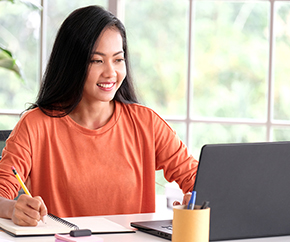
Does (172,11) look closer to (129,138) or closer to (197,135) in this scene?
(197,135)

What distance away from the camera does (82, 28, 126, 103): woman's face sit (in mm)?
1653

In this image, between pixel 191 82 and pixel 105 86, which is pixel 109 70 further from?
pixel 191 82

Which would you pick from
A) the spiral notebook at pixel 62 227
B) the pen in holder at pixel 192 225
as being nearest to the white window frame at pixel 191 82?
the spiral notebook at pixel 62 227

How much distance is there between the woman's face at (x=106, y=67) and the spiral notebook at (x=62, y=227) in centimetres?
54

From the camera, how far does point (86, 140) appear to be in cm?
172

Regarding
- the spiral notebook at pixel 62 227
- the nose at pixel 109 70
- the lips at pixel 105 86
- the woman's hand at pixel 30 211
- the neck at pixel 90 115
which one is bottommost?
the spiral notebook at pixel 62 227

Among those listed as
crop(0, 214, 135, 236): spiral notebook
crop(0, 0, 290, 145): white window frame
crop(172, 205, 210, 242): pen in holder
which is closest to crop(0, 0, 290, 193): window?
crop(0, 0, 290, 145): white window frame

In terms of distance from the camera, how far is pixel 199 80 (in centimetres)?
340

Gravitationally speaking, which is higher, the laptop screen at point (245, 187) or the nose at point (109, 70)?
the nose at point (109, 70)

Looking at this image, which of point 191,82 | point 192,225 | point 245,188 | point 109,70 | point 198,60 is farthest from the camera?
point 198,60

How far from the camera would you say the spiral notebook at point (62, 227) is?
112 centimetres

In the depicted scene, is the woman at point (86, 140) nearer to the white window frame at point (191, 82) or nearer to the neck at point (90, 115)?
the neck at point (90, 115)

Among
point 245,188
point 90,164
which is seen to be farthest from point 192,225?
point 90,164

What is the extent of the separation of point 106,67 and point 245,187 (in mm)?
773
